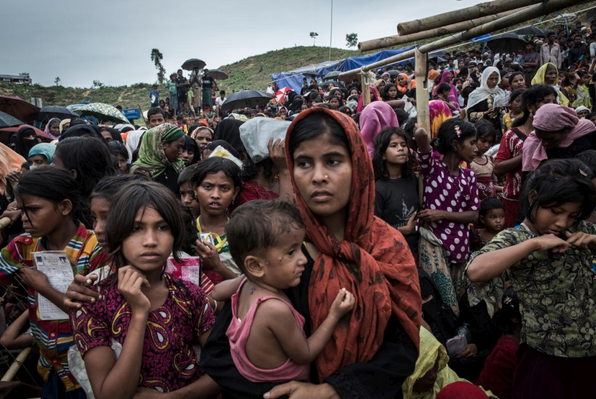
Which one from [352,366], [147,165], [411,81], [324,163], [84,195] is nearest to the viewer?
[352,366]

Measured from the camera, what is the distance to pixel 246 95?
54.0ft

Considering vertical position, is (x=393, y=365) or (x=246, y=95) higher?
(x=246, y=95)

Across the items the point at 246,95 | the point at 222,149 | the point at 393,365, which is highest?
the point at 246,95

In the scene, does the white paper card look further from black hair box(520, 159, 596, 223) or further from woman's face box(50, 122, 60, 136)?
woman's face box(50, 122, 60, 136)

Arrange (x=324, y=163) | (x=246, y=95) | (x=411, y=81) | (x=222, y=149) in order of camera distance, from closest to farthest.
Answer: (x=324, y=163) < (x=222, y=149) < (x=411, y=81) < (x=246, y=95)

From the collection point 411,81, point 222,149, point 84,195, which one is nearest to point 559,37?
point 411,81

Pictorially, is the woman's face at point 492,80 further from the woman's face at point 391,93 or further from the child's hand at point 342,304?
the child's hand at point 342,304

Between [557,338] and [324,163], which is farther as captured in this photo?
[557,338]

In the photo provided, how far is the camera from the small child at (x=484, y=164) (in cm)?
477

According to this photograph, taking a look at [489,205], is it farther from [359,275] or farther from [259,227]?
[259,227]

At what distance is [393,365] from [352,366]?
0.51ft

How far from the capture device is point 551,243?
2.12m

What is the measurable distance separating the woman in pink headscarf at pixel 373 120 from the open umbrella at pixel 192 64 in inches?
833

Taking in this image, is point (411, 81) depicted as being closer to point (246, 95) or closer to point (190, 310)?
point (246, 95)
